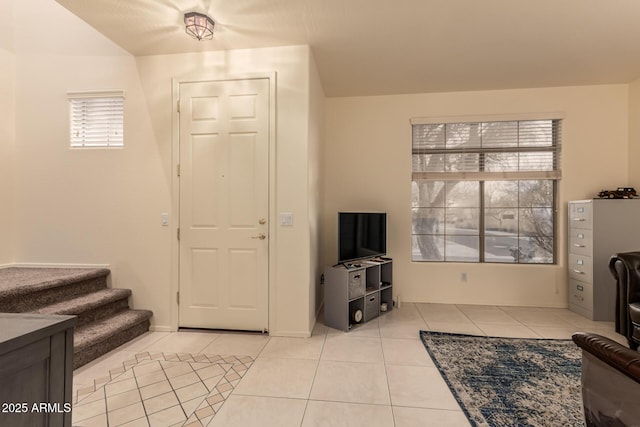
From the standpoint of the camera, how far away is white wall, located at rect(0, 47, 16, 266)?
3.15 metres

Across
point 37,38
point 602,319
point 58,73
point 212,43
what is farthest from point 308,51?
point 602,319

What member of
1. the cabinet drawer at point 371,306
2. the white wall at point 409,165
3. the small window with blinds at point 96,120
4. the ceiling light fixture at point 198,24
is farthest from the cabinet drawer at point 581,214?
the small window with blinds at point 96,120

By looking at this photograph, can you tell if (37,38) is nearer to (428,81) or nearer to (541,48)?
(428,81)

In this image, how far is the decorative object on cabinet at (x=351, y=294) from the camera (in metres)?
3.08

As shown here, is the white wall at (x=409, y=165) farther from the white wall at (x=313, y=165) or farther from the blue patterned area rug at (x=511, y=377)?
the blue patterned area rug at (x=511, y=377)

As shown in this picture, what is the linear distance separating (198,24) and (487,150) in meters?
3.64

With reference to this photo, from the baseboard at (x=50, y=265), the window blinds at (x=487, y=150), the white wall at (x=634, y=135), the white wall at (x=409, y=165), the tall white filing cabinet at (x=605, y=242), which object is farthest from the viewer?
the window blinds at (x=487, y=150)

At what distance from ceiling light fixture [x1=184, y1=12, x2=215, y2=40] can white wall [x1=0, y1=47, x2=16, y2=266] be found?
238cm

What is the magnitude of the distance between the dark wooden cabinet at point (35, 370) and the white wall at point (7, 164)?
3211 millimetres

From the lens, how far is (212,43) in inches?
112

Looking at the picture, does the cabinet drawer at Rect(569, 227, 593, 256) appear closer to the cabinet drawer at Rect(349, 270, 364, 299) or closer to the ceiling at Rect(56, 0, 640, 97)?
the ceiling at Rect(56, 0, 640, 97)

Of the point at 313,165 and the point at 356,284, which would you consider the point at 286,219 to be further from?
the point at 356,284

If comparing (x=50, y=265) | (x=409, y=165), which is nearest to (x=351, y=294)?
(x=409, y=165)

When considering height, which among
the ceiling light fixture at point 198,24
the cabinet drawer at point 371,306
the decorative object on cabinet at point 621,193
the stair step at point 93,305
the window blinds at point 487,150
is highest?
the ceiling light fixture at point 198,24
